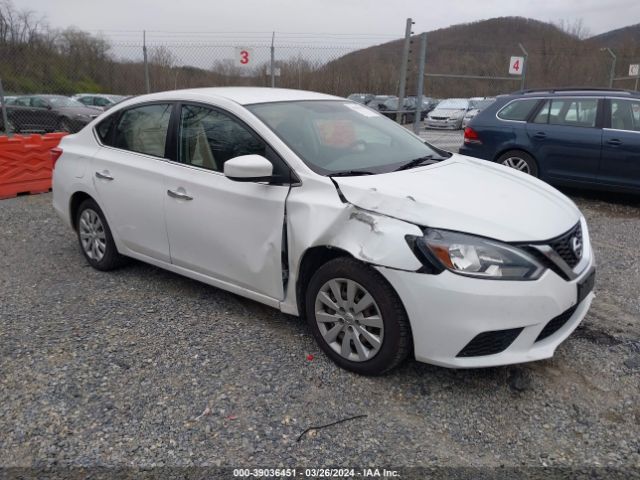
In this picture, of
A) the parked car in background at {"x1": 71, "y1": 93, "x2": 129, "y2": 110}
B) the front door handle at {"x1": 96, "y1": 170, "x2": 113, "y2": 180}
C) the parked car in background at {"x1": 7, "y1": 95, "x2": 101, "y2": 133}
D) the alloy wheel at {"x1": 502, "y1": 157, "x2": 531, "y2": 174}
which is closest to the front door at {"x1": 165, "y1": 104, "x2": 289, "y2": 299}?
the front door handle at {"x1": 96, "y1": 170, "x2": 113, "y2": 180}

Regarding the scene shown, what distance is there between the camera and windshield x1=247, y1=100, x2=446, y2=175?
3344 millimetres

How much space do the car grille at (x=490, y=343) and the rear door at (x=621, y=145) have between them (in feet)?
16.6

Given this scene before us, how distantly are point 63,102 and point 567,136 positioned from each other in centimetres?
1393

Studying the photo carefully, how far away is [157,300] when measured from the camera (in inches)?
161

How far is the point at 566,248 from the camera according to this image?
2.83 m

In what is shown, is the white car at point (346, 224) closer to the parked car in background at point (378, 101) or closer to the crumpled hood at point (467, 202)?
the crumpled hood at point (467, 202)

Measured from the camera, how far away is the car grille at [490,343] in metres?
2.64

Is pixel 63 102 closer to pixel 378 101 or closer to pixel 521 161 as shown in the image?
pixel 378 101

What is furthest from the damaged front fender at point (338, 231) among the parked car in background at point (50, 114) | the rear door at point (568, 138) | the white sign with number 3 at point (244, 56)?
the parked car in background at point (50, 114)

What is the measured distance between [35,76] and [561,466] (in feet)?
47.1

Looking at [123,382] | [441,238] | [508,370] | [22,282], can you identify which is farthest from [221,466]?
[22,282]

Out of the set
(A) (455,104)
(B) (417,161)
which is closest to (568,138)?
(B) (417,161)

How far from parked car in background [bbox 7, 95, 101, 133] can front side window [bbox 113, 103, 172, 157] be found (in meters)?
11.6

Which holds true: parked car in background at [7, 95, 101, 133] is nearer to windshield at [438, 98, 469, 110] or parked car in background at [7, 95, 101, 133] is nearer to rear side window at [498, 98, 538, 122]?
rear side window at [498, 98, 538, 122]
